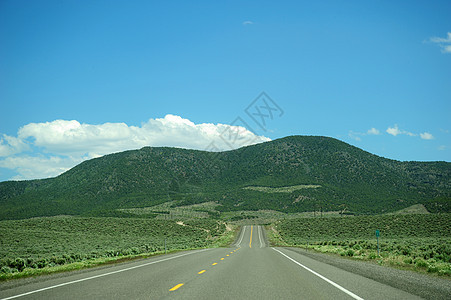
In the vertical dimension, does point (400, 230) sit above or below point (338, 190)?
below

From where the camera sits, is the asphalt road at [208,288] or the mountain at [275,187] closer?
the asphalt road at [208,288]

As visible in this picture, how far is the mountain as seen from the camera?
148 meters

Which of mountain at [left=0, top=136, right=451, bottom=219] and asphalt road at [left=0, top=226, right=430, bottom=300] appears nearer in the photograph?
asphalt road at [left=0, top=226, right=430, bottom=300]

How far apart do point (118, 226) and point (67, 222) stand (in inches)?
471

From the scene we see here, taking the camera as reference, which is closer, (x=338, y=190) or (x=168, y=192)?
(x=338, y=190)

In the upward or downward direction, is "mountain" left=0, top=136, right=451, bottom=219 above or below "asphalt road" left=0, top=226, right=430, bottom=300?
above

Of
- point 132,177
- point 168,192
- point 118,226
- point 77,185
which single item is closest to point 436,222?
point 118,226

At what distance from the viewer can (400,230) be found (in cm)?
7006

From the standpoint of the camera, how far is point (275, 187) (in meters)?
169

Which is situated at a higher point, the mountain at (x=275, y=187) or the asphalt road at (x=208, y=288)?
the mountain at (x=275, y=187)

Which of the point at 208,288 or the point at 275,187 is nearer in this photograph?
the point at 208,288

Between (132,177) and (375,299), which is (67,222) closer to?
(375,299)

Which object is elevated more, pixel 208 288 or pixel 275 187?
pixel 275 187

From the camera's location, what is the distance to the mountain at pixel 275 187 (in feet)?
484
